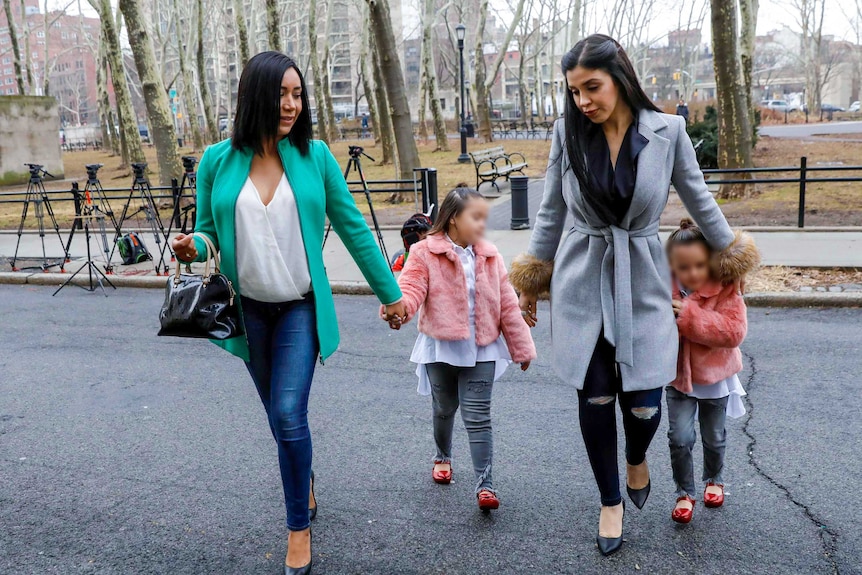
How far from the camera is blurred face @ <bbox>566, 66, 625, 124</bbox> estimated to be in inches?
118

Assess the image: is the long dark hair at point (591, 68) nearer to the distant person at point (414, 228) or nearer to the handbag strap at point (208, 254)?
the handbag strap at point (208, 254)

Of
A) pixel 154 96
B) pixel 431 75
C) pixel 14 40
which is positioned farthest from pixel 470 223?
pixel 14 40

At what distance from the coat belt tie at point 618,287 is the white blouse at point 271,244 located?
3.92ft

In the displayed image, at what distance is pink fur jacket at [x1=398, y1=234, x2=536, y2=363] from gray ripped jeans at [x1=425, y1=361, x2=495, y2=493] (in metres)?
0.16

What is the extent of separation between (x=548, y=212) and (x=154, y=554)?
7.39 ft

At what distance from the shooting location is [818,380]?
5500 mm

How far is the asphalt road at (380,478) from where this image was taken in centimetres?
341

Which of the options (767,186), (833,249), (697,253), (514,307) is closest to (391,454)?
Answer: (514,307)

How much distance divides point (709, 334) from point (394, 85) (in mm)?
13665

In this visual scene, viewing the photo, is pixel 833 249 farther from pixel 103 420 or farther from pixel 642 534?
pixel 103 420

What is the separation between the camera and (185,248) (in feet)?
10.1

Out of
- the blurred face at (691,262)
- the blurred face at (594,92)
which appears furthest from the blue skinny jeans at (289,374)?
the blurred face at (691,262)

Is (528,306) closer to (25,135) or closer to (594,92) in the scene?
(594,92)

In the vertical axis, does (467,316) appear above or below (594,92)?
below
